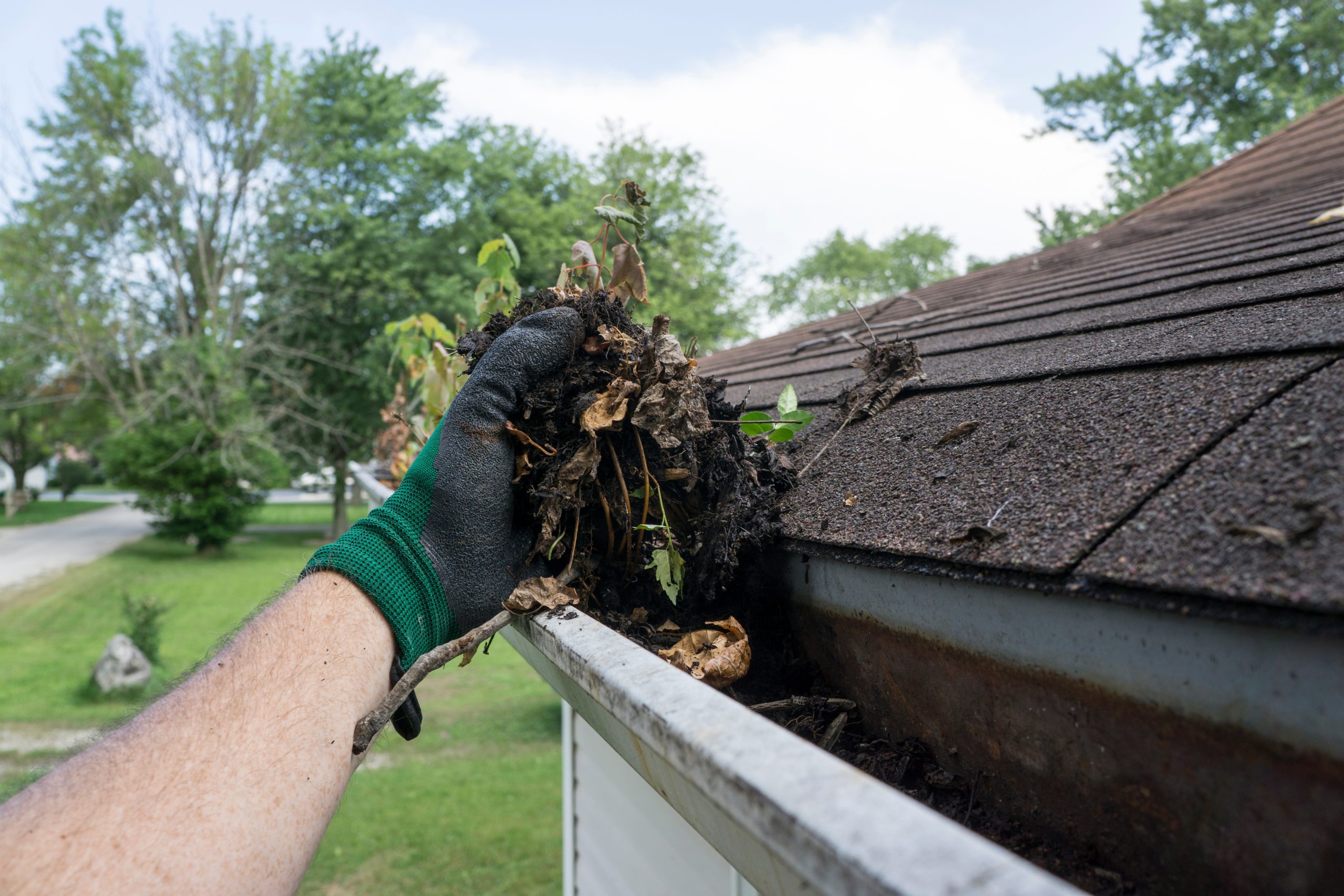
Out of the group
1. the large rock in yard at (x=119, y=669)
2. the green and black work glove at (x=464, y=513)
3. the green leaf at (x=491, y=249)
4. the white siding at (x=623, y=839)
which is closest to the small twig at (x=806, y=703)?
the green and black work glove at (x=464, y=513)

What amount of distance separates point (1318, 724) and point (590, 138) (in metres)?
26.9

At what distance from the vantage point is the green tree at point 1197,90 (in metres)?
16.1

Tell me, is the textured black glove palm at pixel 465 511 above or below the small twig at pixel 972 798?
above

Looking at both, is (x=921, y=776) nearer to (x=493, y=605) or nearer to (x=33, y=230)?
(x=493, y=605)

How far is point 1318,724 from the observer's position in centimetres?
57

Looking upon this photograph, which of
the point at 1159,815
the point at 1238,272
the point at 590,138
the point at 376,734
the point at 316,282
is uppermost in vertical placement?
the point at 590,138

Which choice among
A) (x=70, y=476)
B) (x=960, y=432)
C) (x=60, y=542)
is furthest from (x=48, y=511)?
(x=960, y=432)

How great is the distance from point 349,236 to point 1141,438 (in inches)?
930

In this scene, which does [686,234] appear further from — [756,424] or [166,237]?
A: [756,424]

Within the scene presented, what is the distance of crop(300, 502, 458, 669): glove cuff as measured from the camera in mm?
1265

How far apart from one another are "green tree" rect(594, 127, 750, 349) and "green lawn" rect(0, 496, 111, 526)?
74.3 ft

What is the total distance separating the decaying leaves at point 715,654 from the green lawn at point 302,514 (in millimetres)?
25934

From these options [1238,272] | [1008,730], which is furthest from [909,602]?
[1238,272]

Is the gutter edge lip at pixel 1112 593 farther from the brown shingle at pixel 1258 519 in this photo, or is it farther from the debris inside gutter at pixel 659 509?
the debris inside gutter at pixel 659 509
